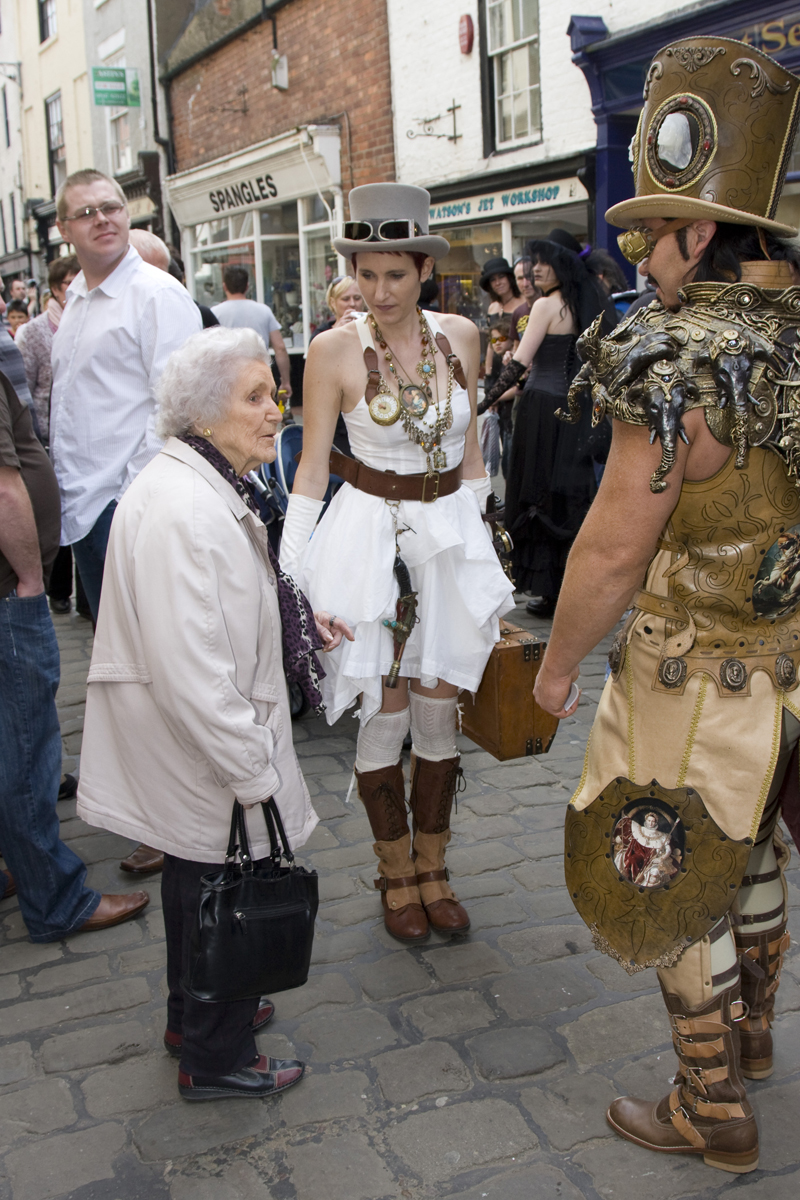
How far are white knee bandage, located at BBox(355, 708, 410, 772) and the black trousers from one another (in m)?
0.85

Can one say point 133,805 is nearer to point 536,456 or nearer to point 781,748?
point 781,748

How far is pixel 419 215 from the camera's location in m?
3.15

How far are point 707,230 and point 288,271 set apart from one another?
15.8m

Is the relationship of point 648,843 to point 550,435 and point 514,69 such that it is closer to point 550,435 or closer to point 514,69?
point 550,435

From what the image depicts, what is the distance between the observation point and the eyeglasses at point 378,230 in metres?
3.04

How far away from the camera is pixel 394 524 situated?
3.09m

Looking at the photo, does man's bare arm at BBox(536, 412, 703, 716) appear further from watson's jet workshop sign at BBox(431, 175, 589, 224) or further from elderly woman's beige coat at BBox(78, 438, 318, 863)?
watson's jet workshop sign at BBox(431, 175, 589, 224)

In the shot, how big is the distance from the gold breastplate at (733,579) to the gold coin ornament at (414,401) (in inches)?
46.3

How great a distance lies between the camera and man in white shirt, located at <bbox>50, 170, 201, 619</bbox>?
3854 mm

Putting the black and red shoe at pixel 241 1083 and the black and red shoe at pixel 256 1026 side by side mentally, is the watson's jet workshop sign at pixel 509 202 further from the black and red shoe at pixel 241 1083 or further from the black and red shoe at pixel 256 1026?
the black and red shoe at pixel 241 1083

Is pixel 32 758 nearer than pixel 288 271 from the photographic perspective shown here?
Yes

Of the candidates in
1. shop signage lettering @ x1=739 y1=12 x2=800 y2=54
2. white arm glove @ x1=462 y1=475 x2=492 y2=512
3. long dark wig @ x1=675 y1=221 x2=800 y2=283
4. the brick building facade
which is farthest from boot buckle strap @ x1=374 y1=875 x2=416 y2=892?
the brick building facade

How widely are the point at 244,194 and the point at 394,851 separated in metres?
15.8

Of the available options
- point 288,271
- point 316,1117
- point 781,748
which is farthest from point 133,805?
point 288,271
